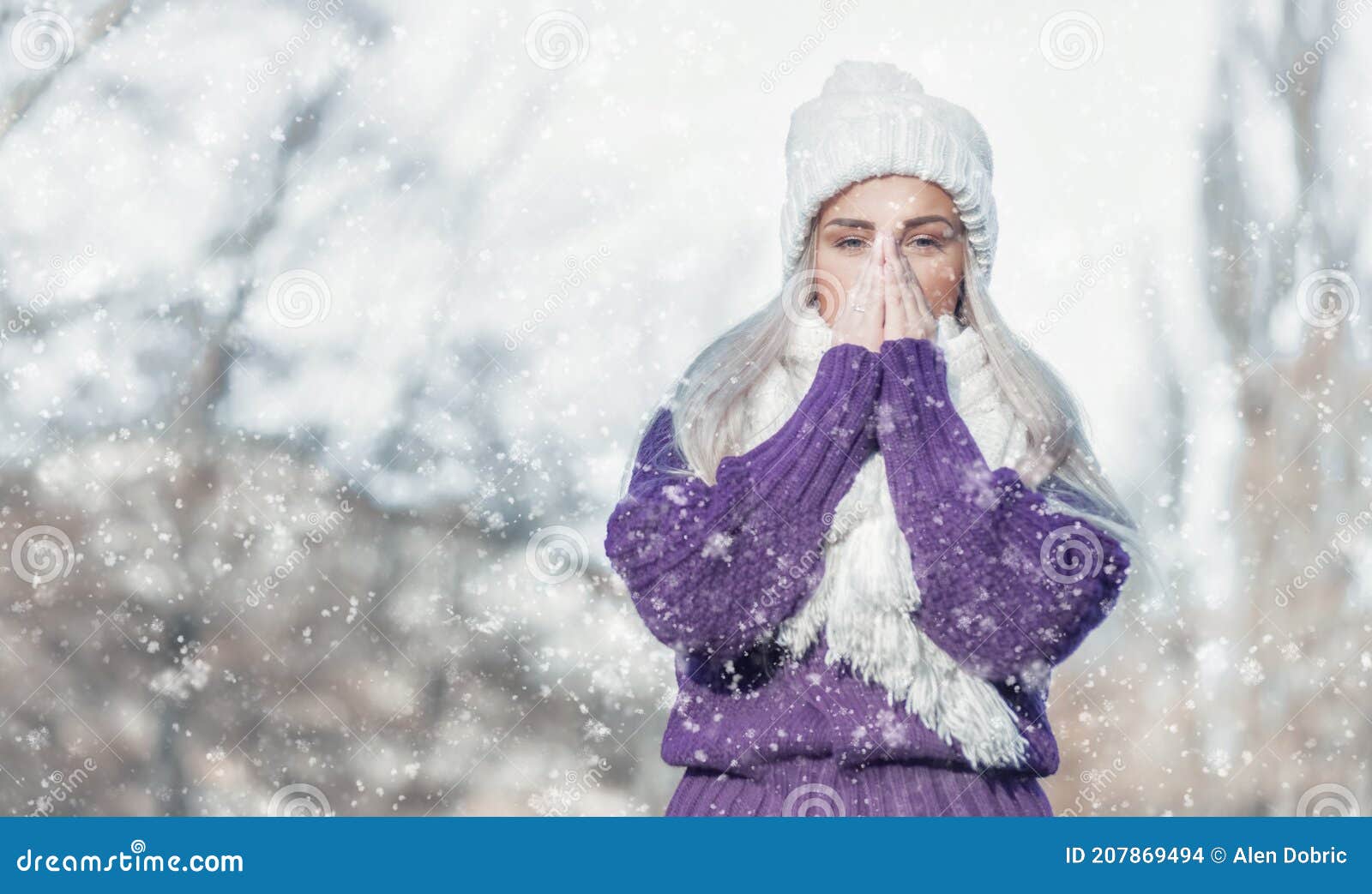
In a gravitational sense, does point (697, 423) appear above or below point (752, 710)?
above

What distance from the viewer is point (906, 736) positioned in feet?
4.79

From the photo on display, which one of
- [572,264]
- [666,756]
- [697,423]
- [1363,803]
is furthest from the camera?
[1363,803]

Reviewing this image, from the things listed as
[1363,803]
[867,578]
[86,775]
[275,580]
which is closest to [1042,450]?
[867,578]

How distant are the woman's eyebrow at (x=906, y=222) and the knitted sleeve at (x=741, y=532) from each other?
342 millimetres

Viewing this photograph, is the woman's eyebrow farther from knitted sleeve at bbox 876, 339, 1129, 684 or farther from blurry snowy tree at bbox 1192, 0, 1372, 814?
blurry snowy tree at bbox 1192, 0, 1372, 814

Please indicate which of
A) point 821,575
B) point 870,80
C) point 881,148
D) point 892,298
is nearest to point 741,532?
point 821,575

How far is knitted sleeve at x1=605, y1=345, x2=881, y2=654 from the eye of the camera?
1465 mm

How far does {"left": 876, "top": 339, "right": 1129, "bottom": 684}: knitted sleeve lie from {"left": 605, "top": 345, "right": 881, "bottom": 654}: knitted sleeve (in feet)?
0.26

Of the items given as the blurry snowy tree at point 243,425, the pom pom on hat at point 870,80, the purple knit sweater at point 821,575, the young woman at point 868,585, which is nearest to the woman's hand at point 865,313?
→ the young woman at point 868,585

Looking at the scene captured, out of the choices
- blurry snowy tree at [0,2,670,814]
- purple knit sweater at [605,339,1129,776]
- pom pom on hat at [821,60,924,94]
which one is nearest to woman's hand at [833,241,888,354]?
purple knit sweater at [605,339,1129,776]

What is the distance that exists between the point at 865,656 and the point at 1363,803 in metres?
4.14

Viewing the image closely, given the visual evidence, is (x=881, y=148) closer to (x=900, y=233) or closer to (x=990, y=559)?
(x=900, y=233)

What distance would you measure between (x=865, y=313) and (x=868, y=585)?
0.37 meters

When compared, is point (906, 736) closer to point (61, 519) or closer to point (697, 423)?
point (697, 423)
